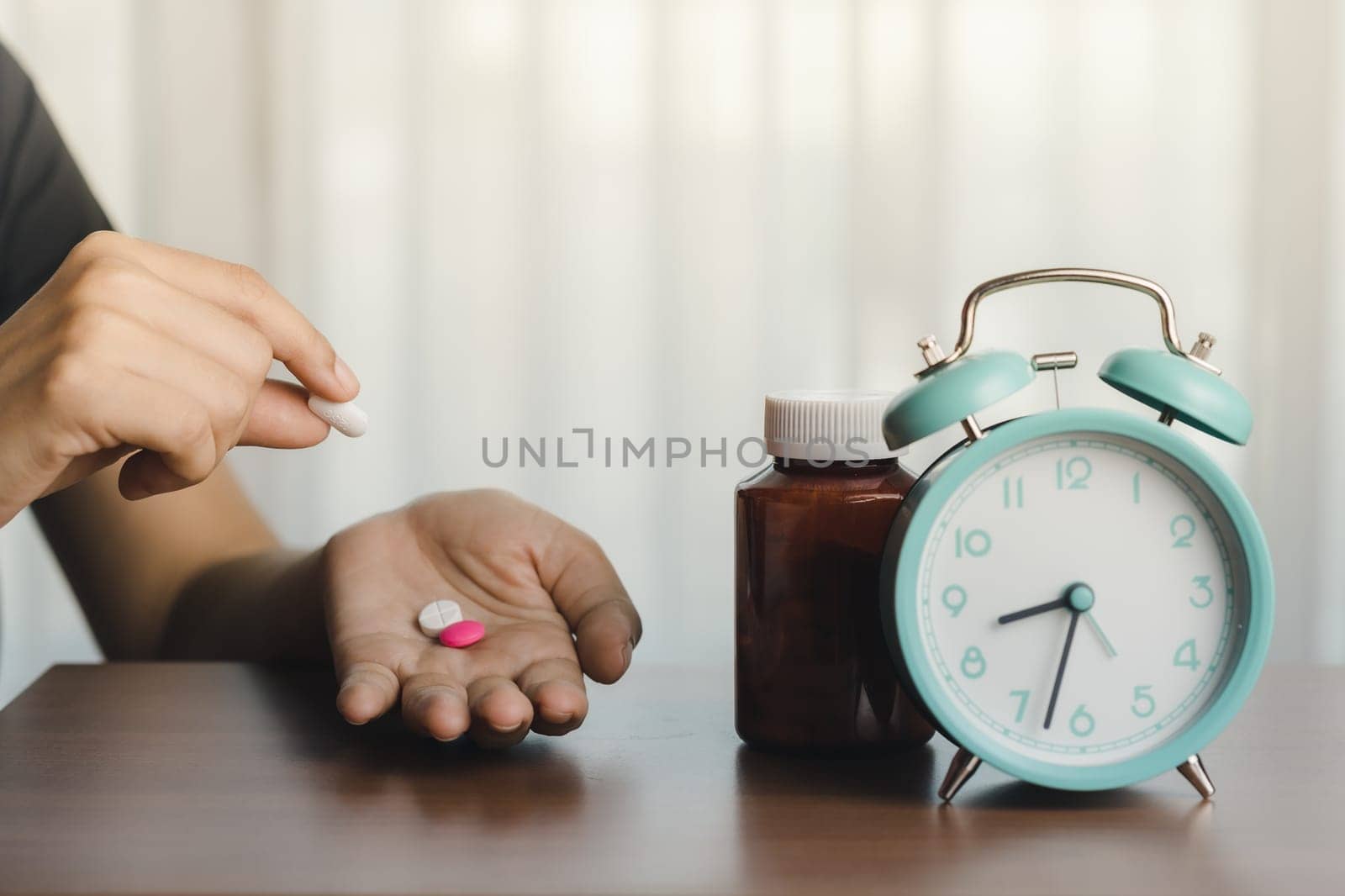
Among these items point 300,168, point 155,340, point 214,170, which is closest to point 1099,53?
point 300,168

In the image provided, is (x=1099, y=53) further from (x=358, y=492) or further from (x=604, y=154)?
(x=358, y=492)

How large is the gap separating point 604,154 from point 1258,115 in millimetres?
1223

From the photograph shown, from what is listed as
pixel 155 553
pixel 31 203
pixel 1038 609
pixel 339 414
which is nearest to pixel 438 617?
pixel 339 414

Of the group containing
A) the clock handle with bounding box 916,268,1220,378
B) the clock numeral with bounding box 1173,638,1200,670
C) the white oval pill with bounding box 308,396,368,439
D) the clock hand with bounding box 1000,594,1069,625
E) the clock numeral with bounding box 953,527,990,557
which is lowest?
the clock numeral with bounding box 1173,638,1200,670

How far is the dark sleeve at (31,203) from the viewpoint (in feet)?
4.36

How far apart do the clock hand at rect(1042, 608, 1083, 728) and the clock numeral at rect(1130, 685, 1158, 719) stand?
1.5 inches

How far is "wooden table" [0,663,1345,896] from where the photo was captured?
533 millimetres

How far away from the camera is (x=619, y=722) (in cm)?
77

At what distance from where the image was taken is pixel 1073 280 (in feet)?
2.05

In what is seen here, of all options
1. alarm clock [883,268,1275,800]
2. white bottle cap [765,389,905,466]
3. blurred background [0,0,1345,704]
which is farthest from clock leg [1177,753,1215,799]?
blurred background [0,0,1345,704]

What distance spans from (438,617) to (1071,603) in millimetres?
374

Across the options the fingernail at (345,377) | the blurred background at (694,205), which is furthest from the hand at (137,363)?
the blurred background at (694,205)

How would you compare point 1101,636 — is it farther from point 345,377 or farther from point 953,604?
point 345,377

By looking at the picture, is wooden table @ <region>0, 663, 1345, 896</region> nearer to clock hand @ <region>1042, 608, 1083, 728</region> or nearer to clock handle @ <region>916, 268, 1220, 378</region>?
clock hand @ <region>1042, 608, 1083, 728</region>
